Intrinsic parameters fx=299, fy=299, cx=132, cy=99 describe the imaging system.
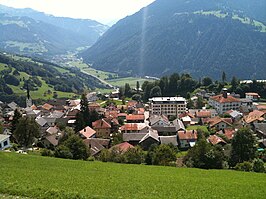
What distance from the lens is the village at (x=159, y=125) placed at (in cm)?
5749

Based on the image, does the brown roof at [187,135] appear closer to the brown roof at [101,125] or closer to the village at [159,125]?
the village at [159,125]

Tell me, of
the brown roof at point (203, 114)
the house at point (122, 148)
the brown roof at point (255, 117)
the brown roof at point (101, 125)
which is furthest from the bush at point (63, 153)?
the brown roof at point (203, 114)

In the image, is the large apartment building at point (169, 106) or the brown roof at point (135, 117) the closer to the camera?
the brown roof at point (135, 117)

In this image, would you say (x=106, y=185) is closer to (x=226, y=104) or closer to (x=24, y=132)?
(x=24, y=132)

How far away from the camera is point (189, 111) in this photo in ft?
299

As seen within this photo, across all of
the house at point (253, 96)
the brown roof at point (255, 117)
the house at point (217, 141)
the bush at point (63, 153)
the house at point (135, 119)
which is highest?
the house at point (253, 96)

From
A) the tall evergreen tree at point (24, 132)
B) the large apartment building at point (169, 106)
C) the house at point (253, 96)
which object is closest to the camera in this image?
the tall evergreen tree at point (24, 132)

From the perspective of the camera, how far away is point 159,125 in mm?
72500

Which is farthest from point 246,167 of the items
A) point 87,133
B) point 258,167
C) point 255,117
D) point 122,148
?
point 255,117

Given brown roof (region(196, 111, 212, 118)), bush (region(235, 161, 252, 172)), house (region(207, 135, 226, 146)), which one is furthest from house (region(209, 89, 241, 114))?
bush (region(235, 161, 252, 172))

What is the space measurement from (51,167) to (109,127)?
4210 centimetres

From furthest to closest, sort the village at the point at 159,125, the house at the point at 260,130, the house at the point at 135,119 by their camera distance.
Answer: the house at the point at 135,119
the house at the point at 260,130
the village at the point at 159,125

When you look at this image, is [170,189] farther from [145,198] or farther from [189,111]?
[189,111]

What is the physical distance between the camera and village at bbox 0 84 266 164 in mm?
57491
